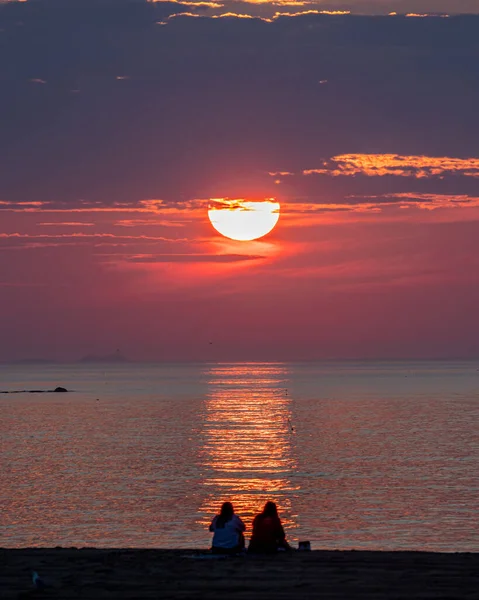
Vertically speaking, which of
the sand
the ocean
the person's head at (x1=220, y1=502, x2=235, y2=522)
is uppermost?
the ocean

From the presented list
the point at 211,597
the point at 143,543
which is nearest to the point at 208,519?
the point at 143,543

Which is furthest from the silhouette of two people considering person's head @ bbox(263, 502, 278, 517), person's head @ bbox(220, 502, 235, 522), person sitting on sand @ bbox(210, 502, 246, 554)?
person's head @ bbox(263, 502, 278, 517)

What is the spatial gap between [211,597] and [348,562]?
193 inches

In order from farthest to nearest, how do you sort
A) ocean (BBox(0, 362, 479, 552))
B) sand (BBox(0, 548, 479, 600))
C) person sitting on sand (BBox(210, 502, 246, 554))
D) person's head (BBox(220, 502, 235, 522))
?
ocean (BBox(0, 362, 479, 552)) < person's head (BBox(220, 502, 235, 522)) < person sitting on sand (BBox(210, 502, 246, 554)) < sand (BBox(0, 548, 479, 600))

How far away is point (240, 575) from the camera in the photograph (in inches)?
784

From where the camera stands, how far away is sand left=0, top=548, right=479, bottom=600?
702 inches

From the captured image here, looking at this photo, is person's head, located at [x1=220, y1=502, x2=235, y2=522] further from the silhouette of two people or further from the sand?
the sand

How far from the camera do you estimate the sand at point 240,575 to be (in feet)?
58.5

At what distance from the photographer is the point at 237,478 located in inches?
2645

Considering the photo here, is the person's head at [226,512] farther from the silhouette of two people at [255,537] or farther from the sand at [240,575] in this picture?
the sand at [240,575]

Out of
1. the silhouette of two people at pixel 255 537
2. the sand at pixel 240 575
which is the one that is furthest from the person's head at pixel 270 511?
the sand at pixel 240 575

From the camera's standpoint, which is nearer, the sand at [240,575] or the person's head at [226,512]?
the sand at [240,575]

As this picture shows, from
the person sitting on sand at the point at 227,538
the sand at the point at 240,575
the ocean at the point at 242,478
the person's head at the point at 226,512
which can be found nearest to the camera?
the sand at the point at 240,575

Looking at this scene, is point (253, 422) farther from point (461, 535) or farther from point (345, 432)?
point (461, 535)
